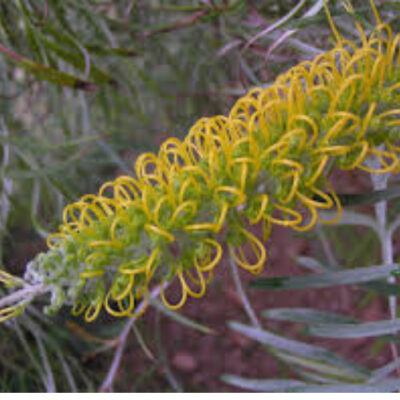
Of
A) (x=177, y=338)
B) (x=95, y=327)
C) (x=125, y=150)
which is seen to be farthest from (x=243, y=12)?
(x=177, y=338)

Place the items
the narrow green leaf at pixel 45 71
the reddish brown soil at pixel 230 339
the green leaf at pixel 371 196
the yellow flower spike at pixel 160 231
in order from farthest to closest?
1. the reddish brown soil at pixel 230 339
2. the narrow green leaf at pixel 45 71
3. the green leaf at pixel 371 196
4. the yellow flower spike at pixel 160 231

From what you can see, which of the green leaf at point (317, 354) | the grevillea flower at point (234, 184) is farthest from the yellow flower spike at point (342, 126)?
the green leaf at point (317, 354)

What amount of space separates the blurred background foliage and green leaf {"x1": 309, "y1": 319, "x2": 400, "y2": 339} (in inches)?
8.1

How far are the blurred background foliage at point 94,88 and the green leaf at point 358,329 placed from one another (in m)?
0.21

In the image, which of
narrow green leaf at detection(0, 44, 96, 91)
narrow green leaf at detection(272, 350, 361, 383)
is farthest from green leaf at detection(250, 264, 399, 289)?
narrow green leaf at detection(0, 44, 96, 91)

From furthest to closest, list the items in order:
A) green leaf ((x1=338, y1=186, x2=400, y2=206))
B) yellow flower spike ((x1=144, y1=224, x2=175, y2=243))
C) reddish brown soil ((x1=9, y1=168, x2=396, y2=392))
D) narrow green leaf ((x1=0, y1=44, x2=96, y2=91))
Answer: reddish brown soil ((x1=9, y1=168, x2=396, y2=392)) → narrow green leaf ((x1=0, y1=44, x2=96, y2=91)) → green leaf ((x1=338, y1=186, x2=400, y2=206)) → yellow flower spike ((x1=144, y1=224, x2=175, y2=243))

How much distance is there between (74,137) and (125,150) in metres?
0.13

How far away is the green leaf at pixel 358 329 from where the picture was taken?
0.52 metres

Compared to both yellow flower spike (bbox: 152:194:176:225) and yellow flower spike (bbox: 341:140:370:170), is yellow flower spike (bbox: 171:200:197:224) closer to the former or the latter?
yellow flower spike (bbox: 152:194:176:225)

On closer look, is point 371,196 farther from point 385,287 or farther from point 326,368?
point 326,368

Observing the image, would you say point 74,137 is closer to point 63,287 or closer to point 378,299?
point 63,287

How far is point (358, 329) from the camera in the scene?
54cm

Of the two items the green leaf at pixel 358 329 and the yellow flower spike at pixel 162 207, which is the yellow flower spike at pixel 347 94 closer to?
the yellow flower spike at pixel 162 207

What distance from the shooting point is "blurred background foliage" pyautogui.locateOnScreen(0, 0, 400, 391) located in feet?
1.99
